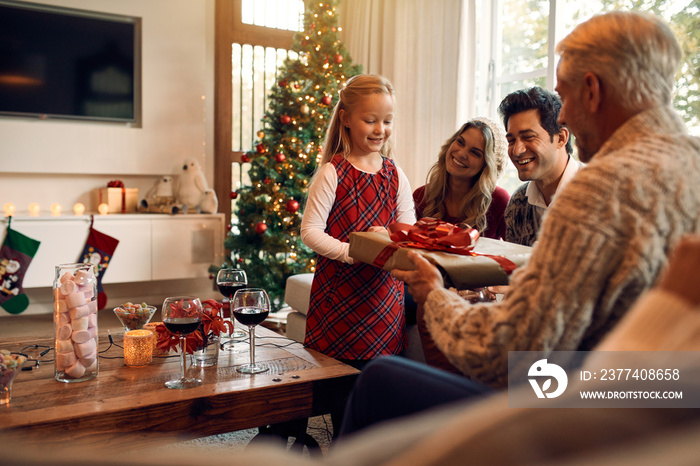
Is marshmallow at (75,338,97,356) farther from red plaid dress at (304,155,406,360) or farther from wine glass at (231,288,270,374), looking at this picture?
red plaid dress at (304,155,406,360)

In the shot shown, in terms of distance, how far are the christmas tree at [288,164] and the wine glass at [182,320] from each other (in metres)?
2.79

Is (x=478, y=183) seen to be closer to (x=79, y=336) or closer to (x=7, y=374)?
(x=79, y=336)

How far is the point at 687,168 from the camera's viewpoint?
34.4 inches

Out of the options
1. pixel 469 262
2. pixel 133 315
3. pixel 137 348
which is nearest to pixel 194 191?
pixel 133 315

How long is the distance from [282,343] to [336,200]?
544 mm

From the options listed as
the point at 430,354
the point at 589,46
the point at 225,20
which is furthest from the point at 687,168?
the point at 225,20

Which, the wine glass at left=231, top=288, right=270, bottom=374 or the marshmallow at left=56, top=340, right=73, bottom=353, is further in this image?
the wine glass at left=231, top=288, right=270, bottom=374

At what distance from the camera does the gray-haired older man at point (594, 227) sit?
2.80 ft

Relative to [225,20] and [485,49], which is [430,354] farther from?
[225,20]

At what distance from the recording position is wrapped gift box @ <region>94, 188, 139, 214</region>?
4.62 m

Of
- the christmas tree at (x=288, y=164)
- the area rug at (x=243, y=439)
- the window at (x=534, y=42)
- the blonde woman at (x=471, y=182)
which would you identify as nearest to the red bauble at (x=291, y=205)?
the christmas tree at (x=288, y=164)

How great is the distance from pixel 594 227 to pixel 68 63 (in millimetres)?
4560

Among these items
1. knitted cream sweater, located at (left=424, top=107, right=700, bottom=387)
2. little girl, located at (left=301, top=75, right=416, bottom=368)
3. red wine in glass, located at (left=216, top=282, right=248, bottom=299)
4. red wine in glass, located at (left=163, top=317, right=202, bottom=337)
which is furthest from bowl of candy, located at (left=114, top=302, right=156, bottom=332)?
knitted cream sweater, located at (left=424, top=107, right=700, bottom=387)

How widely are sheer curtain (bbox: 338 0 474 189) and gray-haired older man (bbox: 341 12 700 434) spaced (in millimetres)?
3473
